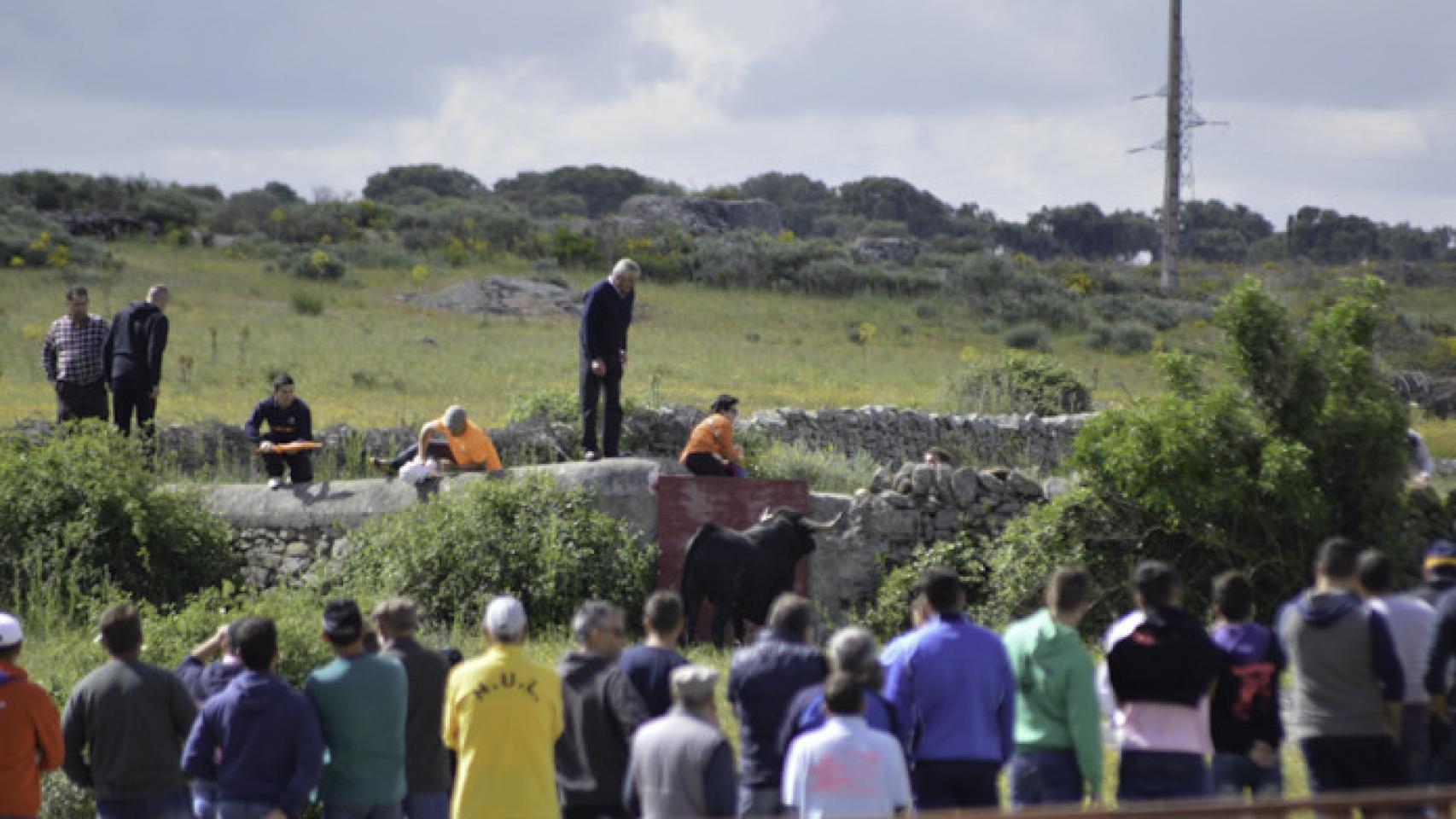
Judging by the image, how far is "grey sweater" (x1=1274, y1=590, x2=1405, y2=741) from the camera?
289 inches

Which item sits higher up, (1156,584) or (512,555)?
(1156,584)

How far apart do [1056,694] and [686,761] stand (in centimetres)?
173

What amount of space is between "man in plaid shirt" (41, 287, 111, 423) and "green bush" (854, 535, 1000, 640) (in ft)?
25.7

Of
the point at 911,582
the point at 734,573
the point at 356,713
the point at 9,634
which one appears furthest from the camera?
the point at 911,582

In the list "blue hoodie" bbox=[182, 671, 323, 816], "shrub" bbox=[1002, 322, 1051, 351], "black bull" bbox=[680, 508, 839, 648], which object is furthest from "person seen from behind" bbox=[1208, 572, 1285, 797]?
"shrub" bbox=[1002, 322, 1051, 351]

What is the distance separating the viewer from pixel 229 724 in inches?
287

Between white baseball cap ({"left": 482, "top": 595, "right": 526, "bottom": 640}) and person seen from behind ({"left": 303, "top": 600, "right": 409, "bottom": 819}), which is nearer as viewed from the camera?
white baseball cap ({"left": 482, "top": 595, "right": 526, "bottom": 640})

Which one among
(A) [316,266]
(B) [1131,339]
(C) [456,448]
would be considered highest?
(A) [316,266]

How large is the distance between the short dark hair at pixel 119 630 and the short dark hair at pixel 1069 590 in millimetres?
4114

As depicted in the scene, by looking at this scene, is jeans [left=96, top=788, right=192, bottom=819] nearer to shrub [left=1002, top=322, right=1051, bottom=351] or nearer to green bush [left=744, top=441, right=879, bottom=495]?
green bush [left=744, top=441, right=879, bottom=495]

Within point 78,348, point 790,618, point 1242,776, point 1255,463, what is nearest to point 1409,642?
point 1242,776

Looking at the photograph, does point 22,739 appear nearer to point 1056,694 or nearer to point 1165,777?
point 1056,694

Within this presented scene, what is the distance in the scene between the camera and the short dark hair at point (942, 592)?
24.0ft

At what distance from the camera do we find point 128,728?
7707 mm
